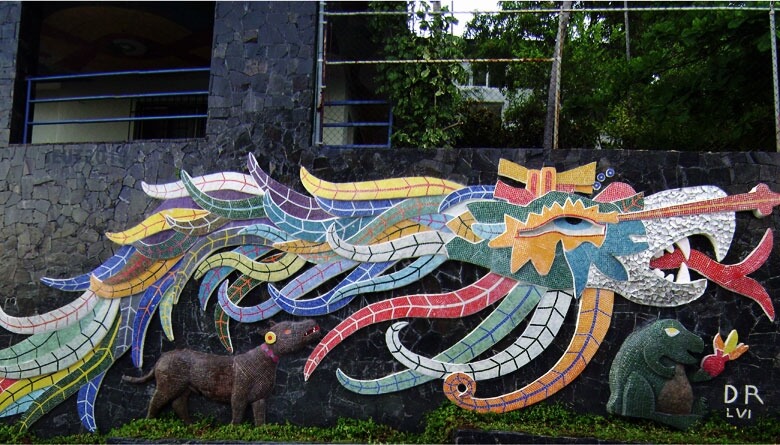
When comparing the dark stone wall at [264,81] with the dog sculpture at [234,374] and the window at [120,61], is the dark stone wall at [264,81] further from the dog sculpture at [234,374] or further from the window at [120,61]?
the dog sculpture at [234,374]

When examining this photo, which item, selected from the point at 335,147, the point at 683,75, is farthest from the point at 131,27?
→ the point at 683,75

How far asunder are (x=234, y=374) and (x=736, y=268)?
527cm

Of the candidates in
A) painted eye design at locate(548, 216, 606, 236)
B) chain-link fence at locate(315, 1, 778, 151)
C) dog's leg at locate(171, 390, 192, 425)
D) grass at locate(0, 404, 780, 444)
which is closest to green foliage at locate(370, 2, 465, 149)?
chain-link fence at locate(315, 1, 778, 151)

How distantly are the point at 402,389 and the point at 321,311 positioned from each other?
1.17 meters

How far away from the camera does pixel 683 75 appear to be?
11.0 meters

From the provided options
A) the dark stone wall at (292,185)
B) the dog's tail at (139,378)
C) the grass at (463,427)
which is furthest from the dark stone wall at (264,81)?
the grass at (463,427)

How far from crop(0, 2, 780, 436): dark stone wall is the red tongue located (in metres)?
0.08

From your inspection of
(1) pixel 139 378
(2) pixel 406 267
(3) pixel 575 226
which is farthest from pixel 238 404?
(3) pixel 575 226

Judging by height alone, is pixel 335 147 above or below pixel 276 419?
above

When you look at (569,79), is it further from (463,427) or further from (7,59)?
(7,59)

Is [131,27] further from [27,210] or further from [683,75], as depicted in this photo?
[683,75]

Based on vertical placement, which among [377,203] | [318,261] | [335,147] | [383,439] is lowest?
[383,439]

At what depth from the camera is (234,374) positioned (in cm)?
794

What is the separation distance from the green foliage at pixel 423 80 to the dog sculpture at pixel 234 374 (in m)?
2.87
